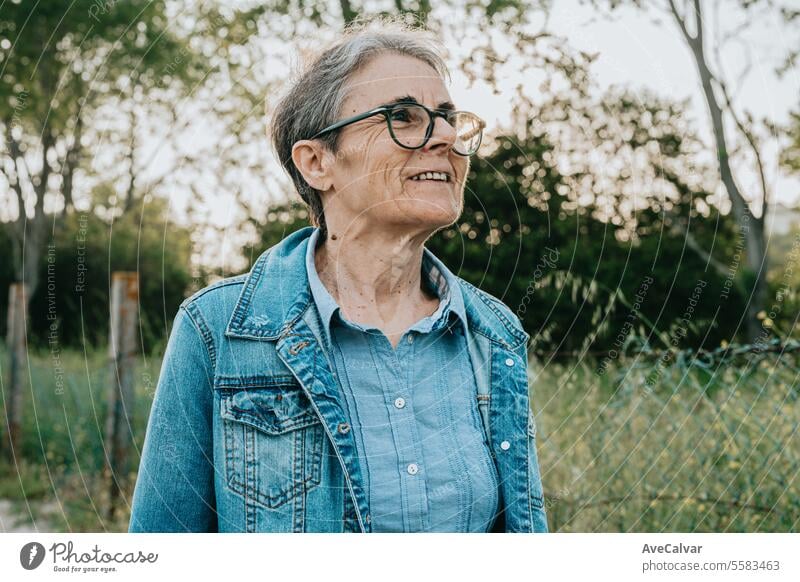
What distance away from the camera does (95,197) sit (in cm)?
856

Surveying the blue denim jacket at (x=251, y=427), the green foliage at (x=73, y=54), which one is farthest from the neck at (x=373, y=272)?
the green foliage at (x=73, y=54)

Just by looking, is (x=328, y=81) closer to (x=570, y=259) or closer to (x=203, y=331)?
(x=203, y=331)

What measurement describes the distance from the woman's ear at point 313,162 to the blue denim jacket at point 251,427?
0.25 metres

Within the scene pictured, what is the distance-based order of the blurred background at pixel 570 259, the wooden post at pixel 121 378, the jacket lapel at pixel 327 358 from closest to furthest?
the jacket lapel at pixel 327 358 < the blurred background at pixel 570 259 < the wooden post at pixel 121 378

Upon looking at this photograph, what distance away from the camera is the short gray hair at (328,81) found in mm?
1606

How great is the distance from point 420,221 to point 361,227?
131mm

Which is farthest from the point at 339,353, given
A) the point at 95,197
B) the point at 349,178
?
the point at 95,197

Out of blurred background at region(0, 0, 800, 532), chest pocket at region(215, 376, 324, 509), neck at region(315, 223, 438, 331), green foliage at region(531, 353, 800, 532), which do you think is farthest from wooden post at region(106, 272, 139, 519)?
chest pocket at region(215, 376, 324, 509)

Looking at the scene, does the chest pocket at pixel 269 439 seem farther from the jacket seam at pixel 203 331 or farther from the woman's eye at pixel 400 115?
the woman's eye at pixel 400 115

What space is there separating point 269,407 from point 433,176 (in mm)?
519

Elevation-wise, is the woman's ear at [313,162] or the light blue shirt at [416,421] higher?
the woman's ear at [313,162]

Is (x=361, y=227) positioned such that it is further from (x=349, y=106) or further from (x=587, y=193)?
(x=587, y=193)

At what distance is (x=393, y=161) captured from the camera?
1.56 metres

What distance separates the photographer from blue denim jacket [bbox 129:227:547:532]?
1.46 metres
